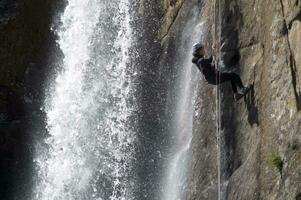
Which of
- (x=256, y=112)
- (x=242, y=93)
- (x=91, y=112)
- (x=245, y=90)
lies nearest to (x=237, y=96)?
(x=242, y=93)

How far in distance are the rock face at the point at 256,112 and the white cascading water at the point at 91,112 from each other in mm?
5674

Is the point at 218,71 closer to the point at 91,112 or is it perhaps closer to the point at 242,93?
the point at 242,93

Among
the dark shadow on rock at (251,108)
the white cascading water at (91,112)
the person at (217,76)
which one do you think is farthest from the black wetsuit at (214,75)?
the white cascading water at (91,112)

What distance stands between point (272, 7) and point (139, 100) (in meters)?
8.79

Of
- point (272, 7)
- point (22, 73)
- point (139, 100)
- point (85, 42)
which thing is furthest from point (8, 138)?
point (272, 7)

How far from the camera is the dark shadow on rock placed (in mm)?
11148

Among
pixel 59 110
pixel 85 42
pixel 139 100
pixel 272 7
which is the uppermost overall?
pixel 85 42

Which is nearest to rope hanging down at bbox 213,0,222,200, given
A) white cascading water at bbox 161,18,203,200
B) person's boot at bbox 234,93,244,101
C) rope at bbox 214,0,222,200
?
rope at bbox 214,0,222,200

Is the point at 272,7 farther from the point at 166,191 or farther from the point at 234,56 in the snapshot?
the point at 166,191

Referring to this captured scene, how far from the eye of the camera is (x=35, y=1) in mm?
26781

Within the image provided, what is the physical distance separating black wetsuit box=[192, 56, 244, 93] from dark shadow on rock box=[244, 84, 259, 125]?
0.35 meters

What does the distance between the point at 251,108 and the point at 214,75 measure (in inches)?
46.3

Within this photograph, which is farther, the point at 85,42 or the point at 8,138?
the point at 8,138

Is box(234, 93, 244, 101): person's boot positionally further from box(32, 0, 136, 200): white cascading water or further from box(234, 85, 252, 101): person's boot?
box(32, 0, 136, 200): white cascading water
